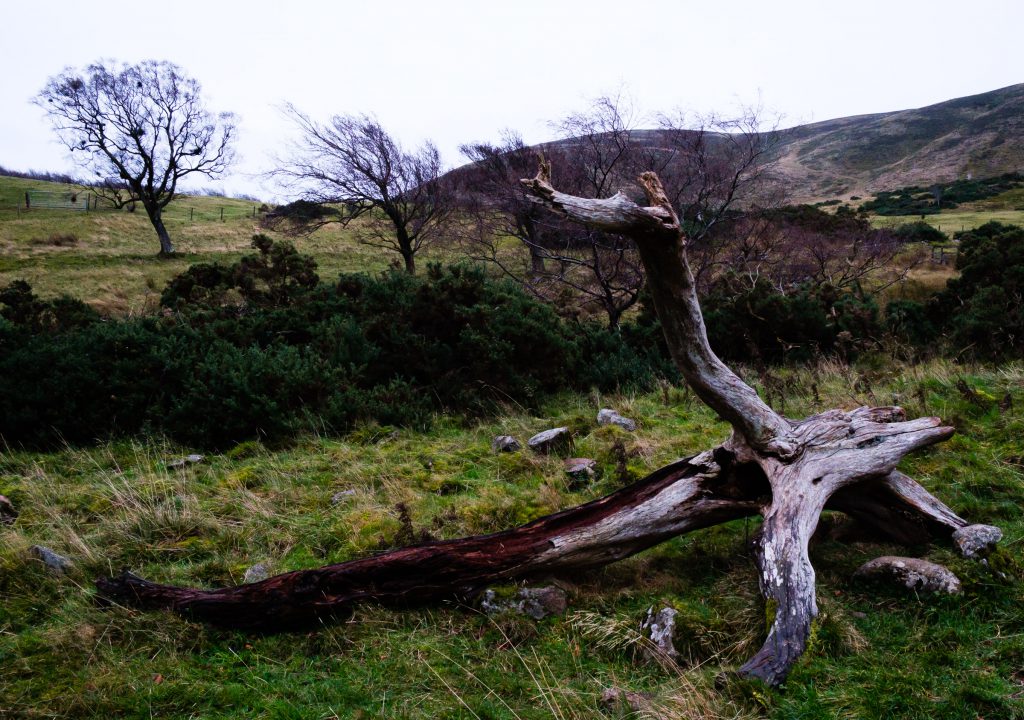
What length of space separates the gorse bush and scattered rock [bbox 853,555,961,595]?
521cm

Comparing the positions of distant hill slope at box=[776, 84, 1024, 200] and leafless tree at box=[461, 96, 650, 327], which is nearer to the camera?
leafless tree at box=[461, 96, 650, 327]

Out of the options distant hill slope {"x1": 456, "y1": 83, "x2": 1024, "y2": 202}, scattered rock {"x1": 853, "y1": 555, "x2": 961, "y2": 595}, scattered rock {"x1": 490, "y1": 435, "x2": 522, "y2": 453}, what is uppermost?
distant hill slope {"x1": 456, "y1": 83, "x2": 1024, "y2": 202}

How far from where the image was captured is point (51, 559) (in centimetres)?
409

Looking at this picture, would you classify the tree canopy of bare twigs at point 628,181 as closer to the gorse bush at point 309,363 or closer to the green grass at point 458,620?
the gorse bush at point 309,363

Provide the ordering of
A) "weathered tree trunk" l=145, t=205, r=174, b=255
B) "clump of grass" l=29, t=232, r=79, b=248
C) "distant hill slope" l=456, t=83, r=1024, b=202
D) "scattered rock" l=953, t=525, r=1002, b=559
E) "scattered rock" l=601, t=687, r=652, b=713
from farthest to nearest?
"distant hill slope" l=456, t=83, r=1024, b=202
"weathered tree trunk" l=145, t=205, r=174, b=255
"clump of grass" l=29, t=232, r=79, b=248
"scattered rock" l=953, t=525, r=1002, b=559
"scattered rock" l=601, t=687, r=652, b=713

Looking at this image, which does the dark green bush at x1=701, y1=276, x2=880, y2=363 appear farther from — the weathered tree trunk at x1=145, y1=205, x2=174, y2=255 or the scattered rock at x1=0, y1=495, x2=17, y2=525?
the weathered tree trunk at x1=145, y1=205, x2=174, y2=255

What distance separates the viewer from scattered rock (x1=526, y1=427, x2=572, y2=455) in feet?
20.4

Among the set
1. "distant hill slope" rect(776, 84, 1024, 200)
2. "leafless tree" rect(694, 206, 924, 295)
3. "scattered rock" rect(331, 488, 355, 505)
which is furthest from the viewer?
"distant hill slope" rect(776, 84, 1024, 200)

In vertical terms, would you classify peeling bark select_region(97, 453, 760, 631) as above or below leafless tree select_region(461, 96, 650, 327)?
below

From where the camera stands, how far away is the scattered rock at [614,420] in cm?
681

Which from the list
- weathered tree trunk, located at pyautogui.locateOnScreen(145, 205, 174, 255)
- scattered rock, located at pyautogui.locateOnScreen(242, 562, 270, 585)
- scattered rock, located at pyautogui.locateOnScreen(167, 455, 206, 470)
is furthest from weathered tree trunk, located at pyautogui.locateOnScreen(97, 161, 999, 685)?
weathered tree trunk, located at pyautogui.locateOnScreen(145, 205, 174, 255)

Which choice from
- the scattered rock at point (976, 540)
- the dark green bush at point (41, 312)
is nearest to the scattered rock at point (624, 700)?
the scattered rock at point (976, 540)

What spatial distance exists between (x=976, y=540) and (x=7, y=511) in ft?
23.5

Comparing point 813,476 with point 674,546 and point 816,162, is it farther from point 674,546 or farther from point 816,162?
point 816,162
